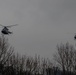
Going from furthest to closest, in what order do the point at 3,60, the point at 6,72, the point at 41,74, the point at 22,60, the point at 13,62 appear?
the point at 41,74 → the point at 22,60 → the point at 13,62 → the point at 6,72 → the point at 3,60

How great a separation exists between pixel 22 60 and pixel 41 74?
8.46 meters

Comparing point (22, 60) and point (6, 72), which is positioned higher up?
point (22, 60)

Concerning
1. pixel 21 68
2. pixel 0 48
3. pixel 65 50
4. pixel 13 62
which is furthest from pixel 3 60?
pixel 65 50

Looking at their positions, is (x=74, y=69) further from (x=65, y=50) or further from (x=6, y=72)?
(x=6, y=72)

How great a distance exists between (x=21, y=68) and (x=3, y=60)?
13127 millimetres

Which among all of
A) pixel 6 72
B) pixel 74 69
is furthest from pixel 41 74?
pixel 6 72

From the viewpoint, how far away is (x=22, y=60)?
5691cm

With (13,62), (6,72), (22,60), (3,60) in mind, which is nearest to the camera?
(3,60)

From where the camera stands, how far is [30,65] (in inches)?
2352

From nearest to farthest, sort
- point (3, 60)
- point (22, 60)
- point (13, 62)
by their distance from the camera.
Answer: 1. point (3, 60)
2. point (13, 62)
3. point (22, 60)

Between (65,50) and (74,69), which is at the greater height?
(65,50)

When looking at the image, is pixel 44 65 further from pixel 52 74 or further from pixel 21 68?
Result: pixel 21 68

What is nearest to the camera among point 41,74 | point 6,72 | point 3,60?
point 3,60

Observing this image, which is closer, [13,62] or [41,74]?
[13,62]
